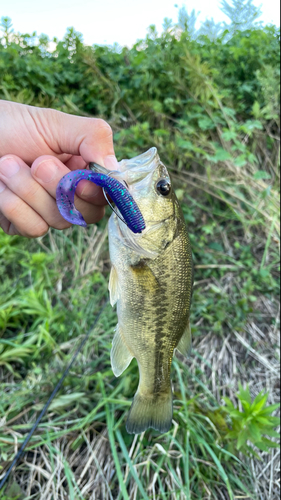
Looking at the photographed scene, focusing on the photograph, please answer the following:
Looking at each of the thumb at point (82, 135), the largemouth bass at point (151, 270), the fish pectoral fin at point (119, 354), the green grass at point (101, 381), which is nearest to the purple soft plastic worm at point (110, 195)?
the largemouth bass at point (151, 270)

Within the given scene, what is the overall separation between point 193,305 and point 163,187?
1.89 metres

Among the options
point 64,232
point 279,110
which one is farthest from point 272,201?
point 64,232

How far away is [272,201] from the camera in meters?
3.25

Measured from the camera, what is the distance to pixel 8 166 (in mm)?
1473

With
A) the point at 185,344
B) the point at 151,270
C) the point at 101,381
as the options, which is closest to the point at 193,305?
the point at 101,381

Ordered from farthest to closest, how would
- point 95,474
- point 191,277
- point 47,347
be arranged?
point 47,347, point 95,474, point 191,277

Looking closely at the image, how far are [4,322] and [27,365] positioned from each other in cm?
37

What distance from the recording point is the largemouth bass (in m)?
1.32

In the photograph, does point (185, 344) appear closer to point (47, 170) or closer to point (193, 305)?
point (47, 170)

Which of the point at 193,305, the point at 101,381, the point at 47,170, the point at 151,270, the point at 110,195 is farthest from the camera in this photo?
the point at 193,305

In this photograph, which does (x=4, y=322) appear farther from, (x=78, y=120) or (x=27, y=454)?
(x=78, y=120)

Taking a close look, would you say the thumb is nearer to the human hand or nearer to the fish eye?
the human hand

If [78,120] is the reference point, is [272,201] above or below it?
below

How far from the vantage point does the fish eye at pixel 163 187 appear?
52.4 inches
